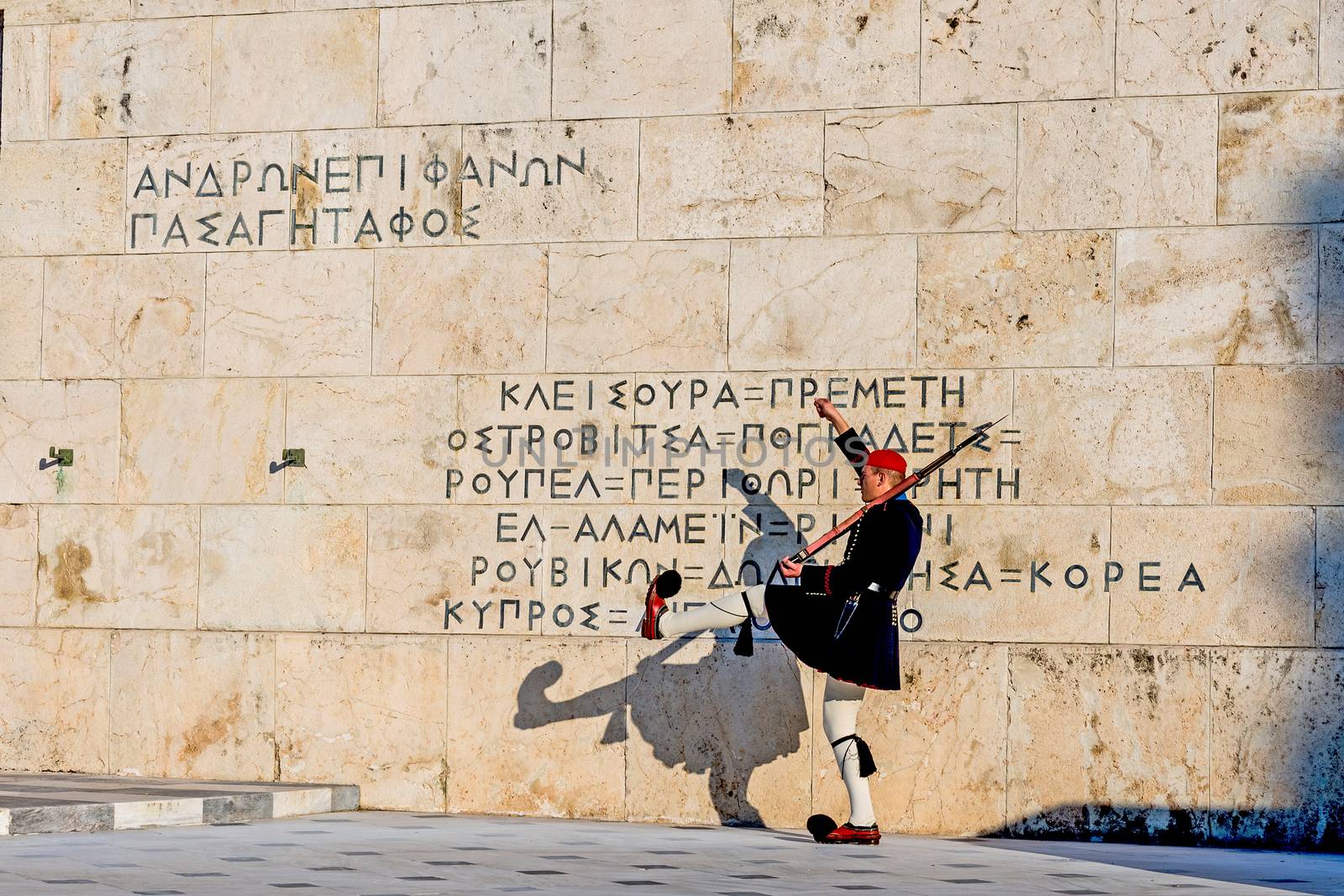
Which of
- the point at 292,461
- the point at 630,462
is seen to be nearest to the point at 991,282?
the point at 630,462

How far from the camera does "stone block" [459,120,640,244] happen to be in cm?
1184

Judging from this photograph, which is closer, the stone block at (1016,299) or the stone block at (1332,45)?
the stone block at (1332,45)

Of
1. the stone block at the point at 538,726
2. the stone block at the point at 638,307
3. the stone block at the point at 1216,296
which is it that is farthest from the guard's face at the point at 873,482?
the stone block at the point at 538,726

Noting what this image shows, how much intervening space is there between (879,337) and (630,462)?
1.60 meters

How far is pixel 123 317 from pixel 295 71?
6.03 feet

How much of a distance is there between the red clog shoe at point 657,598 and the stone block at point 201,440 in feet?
8.82

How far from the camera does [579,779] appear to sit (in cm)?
1154

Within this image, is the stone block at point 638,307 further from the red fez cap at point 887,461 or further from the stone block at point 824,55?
the red fez cap at point 887,461

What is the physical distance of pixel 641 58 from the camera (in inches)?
467

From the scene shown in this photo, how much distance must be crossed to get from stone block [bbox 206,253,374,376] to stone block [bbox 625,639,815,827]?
260 centimetres

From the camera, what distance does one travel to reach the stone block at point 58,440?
12.3 meters

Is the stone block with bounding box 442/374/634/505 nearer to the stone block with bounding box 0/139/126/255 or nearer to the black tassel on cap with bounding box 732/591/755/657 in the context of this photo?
the black tassel on cap with bounding box 732/591/755/657

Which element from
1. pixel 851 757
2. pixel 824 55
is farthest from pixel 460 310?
pixel 851 757

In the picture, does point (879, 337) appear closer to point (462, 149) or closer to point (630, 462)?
point (630, 462)
